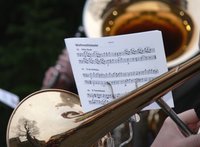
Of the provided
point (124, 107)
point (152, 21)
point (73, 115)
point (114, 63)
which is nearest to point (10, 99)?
point (152, 21)

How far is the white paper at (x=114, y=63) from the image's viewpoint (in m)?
1.39

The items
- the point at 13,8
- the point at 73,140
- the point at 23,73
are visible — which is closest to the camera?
the point at 73,140

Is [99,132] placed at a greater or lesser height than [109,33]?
lesser

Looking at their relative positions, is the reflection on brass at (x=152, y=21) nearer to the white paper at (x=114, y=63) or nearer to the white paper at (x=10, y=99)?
the white paper at (x=10, y=99)

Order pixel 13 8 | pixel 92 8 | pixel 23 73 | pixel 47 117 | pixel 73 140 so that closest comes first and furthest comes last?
pixel 73 140, pixel 47 117, pixel 92 8, pixel 23 73, pixel 13 8

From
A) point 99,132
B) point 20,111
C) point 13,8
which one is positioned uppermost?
point 13,8

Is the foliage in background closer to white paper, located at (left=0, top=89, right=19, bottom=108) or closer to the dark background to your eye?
the dark background

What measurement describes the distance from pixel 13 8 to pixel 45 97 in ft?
8.00

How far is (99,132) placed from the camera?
1.35 metres

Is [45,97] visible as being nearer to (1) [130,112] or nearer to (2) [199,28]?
(1) [130,112]

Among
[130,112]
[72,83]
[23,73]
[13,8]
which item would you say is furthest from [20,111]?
[13,8]

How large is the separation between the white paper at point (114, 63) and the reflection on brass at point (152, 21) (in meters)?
0.92

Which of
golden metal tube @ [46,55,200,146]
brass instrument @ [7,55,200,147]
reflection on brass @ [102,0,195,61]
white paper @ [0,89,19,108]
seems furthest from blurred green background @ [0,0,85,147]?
golden metal tube @ [46,55,200,146]

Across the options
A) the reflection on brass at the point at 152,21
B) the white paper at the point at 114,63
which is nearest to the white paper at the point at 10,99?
the reflection on brass at the point at 152,21
